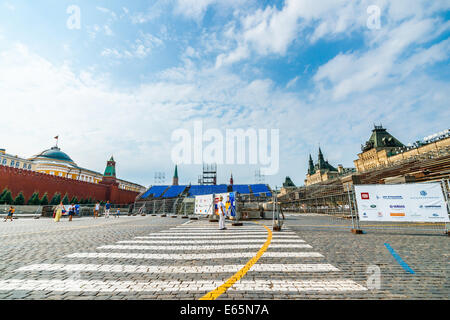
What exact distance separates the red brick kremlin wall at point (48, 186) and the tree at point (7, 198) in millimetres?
1168

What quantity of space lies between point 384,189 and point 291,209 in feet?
69.4

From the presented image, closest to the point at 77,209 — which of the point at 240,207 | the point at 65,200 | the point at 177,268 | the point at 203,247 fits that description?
the point at 65,200

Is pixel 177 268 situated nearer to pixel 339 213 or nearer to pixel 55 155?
pixel 339 213

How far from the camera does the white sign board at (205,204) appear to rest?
15602 millimetres

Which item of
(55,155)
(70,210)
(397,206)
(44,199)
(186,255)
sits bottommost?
(186,255)

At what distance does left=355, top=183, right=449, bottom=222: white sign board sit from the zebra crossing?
15.3ft

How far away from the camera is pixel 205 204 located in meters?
16.5

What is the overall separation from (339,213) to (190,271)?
54.1 ft

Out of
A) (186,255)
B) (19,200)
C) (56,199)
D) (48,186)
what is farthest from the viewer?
(48,186)

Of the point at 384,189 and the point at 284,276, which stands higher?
the point at 384,189

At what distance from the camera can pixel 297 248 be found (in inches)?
237

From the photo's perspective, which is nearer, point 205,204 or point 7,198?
point 205,204
